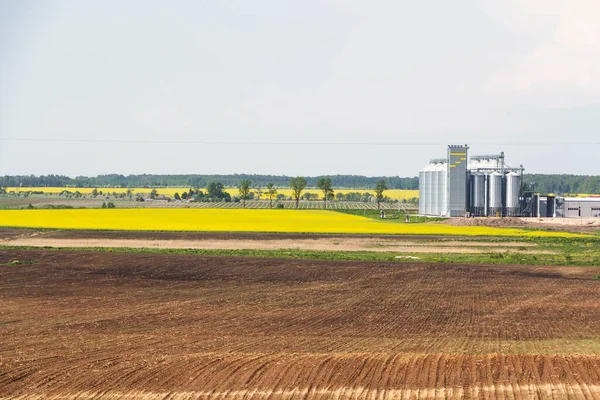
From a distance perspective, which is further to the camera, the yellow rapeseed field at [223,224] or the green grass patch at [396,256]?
the yellow rapeseed field at [223,224]

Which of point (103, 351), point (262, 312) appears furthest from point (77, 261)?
point (103, 351)

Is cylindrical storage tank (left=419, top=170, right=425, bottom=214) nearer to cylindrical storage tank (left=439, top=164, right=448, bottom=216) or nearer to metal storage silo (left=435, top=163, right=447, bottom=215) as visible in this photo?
metal storage silo (left=435, top=163, right=447, bottom=215)

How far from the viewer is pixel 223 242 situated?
67.2 m

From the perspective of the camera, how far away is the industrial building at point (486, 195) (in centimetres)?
11062

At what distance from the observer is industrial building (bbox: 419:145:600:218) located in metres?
111

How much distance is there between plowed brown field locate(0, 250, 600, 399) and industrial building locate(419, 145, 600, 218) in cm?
6504

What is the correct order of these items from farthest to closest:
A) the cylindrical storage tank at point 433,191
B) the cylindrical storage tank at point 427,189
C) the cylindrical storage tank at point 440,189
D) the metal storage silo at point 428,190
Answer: the cylindrical storage tank at point 427,189
the metal storage silo at point 428,190
the cylindrical storage tank at point 433,191
the cylindrical storage tank at point 440,189

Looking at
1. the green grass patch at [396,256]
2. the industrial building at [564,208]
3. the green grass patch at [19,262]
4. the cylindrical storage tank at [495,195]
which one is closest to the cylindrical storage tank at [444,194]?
the cylindrical storage tank at [495,195]

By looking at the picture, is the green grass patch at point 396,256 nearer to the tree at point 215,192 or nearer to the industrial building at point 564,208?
the industrial building at point 564,208

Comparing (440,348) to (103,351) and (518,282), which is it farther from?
(518,282)

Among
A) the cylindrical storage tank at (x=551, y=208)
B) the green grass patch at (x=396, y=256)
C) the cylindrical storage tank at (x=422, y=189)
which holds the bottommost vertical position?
the green grass patch at (x=396, y=256)

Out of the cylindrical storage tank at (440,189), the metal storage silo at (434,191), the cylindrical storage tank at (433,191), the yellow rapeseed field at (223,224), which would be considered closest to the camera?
the yellow rapeseed field at (223,224)

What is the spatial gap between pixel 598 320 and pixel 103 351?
673 inches

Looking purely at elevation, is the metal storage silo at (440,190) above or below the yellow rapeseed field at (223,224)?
above
